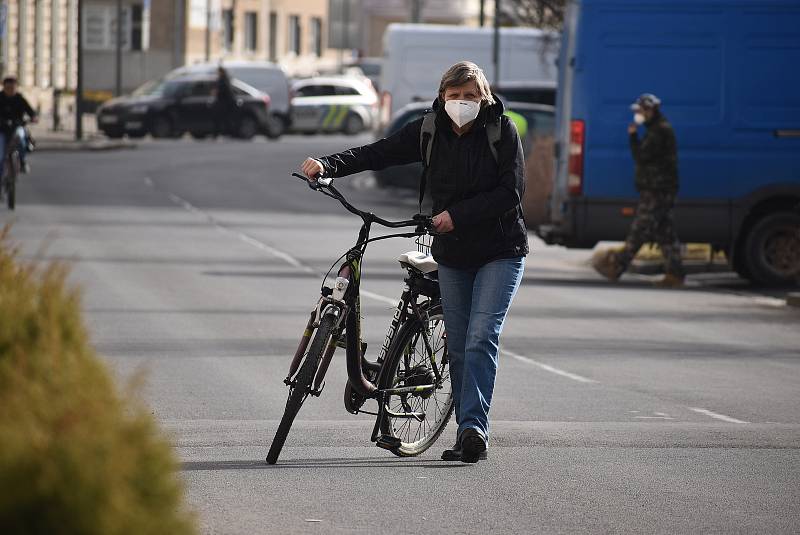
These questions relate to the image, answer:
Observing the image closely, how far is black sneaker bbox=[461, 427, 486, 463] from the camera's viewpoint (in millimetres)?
7664

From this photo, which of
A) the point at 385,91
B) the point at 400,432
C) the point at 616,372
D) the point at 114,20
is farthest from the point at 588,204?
the point at 114,20

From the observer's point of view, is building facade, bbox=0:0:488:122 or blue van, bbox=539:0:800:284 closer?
blue van, bbox=539:0:800:284

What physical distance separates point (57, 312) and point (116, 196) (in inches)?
994

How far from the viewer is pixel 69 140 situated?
149 ft

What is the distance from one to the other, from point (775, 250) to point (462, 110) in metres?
11.2

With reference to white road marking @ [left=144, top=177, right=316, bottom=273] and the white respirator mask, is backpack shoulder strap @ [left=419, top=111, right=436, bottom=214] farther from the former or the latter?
white road marking @ [left=144, top=177, right=316, bottom=273]

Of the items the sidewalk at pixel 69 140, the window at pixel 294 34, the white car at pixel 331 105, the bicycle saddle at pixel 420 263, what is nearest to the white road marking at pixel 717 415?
the bicycle saddle at pixel 420 263

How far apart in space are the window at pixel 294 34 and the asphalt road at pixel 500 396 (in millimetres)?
69527

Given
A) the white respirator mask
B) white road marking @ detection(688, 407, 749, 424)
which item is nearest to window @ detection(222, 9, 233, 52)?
white road marking @ detection(688, 407, 749, 424)

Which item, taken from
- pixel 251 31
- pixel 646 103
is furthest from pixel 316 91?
pixel 646 103

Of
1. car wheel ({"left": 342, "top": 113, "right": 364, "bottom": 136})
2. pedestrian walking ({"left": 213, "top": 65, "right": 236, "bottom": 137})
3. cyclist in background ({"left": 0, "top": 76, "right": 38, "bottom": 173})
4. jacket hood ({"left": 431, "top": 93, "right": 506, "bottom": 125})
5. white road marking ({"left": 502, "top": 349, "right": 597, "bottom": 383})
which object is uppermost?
jacket hood ({"left": 431, "top": 93, "right": 506, "bottom": 125})

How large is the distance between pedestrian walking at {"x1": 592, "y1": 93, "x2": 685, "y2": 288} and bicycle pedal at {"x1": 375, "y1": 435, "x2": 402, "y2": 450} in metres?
9.37

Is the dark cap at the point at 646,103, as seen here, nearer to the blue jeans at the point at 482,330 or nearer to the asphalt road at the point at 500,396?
the asphalt road at the point at 500,396

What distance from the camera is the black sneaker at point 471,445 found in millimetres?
7664
